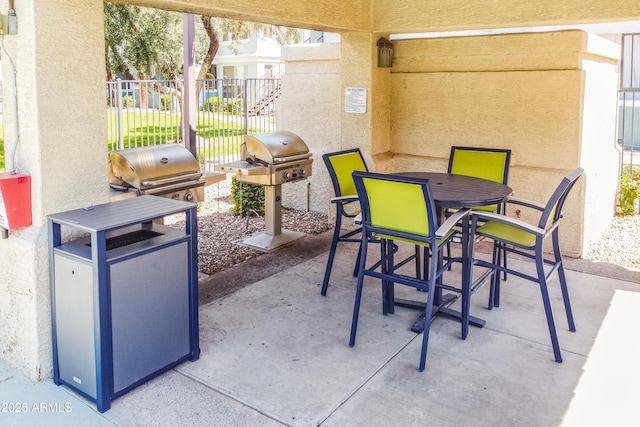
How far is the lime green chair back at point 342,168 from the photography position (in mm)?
4902

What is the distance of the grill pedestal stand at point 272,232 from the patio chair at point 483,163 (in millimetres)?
1831

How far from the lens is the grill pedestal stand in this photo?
620 centimetres

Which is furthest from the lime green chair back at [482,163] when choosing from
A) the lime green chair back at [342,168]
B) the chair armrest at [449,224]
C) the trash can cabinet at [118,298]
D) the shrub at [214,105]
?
the shrub at [214,105]

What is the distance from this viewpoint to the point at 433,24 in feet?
18.6

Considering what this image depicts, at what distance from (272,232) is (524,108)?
2.89 metres

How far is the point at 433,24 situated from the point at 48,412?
458 centimetres

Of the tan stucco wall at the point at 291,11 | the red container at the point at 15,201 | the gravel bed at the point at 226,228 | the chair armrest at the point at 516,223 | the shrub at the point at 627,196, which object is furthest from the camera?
the shrub at the point at 627,196

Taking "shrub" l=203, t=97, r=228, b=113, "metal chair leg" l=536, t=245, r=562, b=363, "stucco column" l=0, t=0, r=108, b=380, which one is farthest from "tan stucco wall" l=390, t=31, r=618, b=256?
"stucco column" l=0, t=0, r=108, b=380

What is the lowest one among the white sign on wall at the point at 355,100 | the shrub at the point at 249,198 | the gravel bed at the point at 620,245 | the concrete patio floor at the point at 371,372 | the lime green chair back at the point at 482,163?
the concrete patio floor at the point at 371,372

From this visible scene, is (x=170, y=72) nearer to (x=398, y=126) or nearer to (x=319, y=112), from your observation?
(x=319, y=112)

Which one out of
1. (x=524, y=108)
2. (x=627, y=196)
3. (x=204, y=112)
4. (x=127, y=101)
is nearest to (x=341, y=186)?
(x=524, y=108)

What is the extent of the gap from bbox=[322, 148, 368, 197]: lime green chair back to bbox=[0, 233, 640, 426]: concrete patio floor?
0.84 metres

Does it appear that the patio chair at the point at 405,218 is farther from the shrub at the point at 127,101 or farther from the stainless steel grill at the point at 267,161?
the shrub at the point at 127,101

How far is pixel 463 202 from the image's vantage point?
12.9ft
